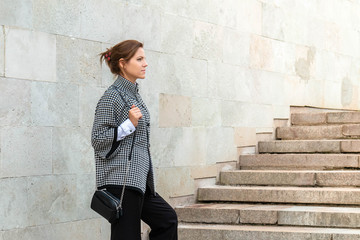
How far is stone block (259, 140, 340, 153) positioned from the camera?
8188 millimetres

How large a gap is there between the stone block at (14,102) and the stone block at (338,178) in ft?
10.5

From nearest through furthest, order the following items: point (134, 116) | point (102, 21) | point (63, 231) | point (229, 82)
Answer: point (134, 116) → point (63, 231) → point (102, 21) → point (229, 82)

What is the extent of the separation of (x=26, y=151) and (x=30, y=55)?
792 mm

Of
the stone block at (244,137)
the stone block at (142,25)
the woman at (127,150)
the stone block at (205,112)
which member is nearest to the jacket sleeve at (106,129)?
the woman at (127,150)

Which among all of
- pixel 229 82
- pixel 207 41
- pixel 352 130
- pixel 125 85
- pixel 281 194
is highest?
pixel 207 41

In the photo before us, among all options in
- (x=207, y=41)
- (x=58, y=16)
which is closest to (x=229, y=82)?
(x=207, y=41)

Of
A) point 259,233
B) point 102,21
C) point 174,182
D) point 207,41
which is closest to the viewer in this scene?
point 259,233

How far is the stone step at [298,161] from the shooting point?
7.83m

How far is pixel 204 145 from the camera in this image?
26.6 ft

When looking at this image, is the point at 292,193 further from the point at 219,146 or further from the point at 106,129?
the point at 106,129

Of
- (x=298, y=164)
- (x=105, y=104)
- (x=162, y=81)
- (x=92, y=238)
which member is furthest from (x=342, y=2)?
(x=105, y=104)

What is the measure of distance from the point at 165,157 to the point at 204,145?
0.76 meters

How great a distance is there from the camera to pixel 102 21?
6695mm

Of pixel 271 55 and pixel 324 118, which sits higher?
pixel 271 55
